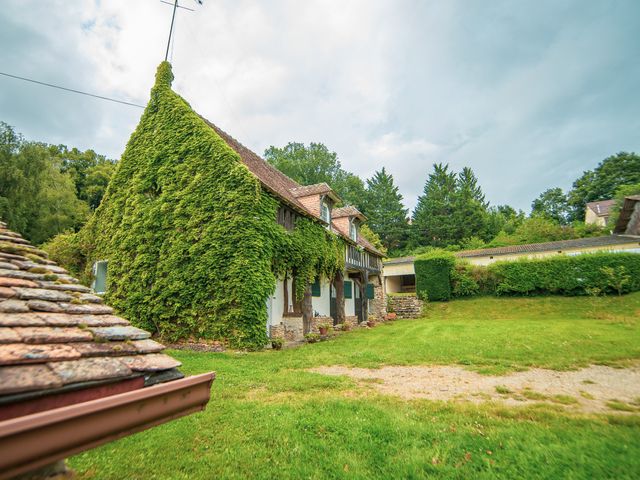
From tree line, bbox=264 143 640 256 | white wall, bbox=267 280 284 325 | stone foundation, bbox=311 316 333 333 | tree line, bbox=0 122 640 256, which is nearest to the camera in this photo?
white wall, bbox=267 280 284 325

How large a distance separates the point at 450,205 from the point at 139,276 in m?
45.3

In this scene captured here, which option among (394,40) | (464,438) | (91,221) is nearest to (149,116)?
(91,221)

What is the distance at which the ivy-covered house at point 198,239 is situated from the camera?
9.72 m

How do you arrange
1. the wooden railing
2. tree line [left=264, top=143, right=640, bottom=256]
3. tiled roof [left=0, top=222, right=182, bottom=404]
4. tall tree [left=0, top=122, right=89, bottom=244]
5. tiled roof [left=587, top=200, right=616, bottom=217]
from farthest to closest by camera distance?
1. tree line [left=264, top=143, right=640, bottom=256]
2. tiled roof [left=587, top=200, right=616, bottom=217]
3. tall tree [left=0, top=122, right=89, bottom=244]
4. the wooden railing
5. tiled roof [left=0, top=222, right=182, bottom=404]

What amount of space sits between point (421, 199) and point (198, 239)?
45.5 m

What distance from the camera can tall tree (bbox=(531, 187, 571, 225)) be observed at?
53594 millimetres

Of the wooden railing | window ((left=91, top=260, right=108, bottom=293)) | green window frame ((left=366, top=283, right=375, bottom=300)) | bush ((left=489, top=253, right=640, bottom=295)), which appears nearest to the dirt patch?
the wooden railing

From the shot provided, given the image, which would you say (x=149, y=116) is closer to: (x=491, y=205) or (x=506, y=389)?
(x=506, y=389)

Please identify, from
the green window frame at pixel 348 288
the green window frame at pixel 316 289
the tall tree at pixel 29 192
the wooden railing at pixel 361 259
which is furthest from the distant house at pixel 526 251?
the tall tree at pixel 29 192

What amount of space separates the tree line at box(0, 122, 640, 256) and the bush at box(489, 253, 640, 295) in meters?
17.1

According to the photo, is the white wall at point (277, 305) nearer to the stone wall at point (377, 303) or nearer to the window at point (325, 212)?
the window at point (325, 212)

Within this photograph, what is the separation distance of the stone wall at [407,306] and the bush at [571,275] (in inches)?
221

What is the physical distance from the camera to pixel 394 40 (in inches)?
358

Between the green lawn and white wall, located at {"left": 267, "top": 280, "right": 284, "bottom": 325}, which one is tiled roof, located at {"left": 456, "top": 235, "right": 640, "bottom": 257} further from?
the green lawn
